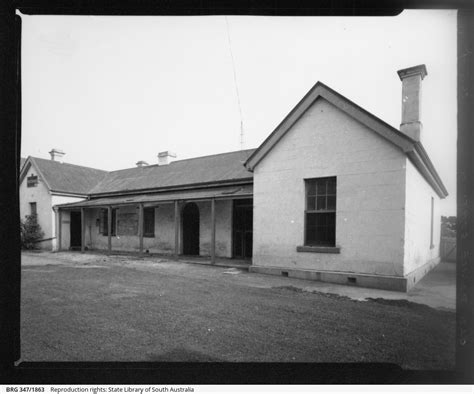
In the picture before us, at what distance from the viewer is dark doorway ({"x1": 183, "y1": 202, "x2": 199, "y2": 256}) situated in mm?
16344

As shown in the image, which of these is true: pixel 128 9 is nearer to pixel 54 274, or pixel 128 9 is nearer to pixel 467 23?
pixel 467 23

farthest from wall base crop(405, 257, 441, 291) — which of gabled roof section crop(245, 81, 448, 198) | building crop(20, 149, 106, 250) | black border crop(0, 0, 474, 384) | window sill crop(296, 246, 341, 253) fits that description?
building crop(20, 149, 106, 250)

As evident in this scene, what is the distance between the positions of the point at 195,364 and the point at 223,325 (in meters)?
2.14

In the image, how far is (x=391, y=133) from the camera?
27.1 ft

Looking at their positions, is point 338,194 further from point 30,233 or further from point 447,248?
point 30,233

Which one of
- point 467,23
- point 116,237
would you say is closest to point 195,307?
point 467,23

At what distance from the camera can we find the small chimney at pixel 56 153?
24.3 meters

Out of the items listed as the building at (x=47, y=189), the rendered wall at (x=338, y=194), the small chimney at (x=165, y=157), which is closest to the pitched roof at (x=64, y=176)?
the building at (x=47, y=189)

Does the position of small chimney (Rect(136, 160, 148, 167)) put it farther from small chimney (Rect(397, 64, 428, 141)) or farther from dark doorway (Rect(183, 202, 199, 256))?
small chimney (Rect(397, 64, 428, 141))

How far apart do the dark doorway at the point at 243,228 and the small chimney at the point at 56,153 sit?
57.7ft

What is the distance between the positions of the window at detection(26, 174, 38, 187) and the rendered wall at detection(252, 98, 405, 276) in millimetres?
17036

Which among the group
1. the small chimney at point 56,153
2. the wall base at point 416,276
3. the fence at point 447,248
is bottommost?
the fence at point 447,248

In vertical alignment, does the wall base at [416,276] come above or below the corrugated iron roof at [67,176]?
below

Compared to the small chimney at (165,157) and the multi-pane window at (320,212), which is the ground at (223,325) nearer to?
the multi-pane window at (320,212)
